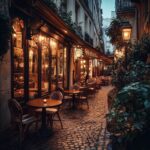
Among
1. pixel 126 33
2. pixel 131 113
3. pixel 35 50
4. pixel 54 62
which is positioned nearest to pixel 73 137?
pixel 131 113

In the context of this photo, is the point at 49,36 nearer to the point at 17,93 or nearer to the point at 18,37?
the point at 18,37

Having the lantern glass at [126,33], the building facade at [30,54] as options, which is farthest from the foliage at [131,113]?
the lantern glass at [126,33]

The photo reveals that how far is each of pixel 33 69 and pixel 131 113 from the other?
6767mm

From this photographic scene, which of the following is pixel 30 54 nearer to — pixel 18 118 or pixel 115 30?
pixel 18 118

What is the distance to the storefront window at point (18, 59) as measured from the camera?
7.80 m

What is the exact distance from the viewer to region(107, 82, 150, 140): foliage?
333cm

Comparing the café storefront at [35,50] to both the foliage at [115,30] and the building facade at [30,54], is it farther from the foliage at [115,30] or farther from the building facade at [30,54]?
the foliage at [115,30]

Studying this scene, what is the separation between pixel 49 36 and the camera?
11383mm

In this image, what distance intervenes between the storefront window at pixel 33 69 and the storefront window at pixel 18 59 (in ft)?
2.99

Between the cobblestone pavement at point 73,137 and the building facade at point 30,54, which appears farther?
the building facade at point 30,54

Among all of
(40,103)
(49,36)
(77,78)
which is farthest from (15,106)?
(77,78)

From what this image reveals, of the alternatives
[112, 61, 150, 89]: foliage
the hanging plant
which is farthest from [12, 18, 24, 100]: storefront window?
[112, 61, 150, 89]: foliage

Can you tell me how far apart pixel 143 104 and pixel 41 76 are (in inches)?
298

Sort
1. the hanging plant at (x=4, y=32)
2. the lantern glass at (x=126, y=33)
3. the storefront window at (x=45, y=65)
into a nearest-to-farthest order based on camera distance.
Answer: the hanging plant at (x=4, y=32), the lantern glass at (x=126, y=33), the storefront window at (x=45, y=65)
